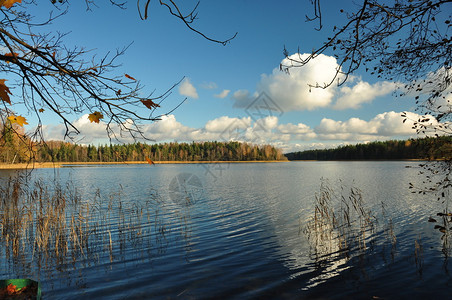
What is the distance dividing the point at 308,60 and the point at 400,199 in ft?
66.2

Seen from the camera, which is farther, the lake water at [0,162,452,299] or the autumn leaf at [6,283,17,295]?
the lake water at [0,162,452,299]

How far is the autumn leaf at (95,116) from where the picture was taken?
3.02 meters

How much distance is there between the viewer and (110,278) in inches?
279

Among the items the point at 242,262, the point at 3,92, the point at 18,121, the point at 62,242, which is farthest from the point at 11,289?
the point at 62,242

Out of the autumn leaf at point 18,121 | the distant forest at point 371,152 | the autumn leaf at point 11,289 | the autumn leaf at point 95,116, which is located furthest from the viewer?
the distant forest at point 371,152

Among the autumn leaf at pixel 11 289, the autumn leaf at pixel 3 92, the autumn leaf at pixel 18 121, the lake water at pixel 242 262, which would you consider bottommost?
the lake water at pixel 242 262

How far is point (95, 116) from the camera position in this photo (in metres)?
3.03

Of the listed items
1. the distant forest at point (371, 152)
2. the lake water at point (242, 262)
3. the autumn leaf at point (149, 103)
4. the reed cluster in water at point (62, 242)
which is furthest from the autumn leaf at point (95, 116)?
the distant forest at point (371, 152)

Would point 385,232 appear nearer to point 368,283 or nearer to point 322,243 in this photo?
point 322,243

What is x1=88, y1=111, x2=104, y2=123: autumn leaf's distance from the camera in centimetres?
302

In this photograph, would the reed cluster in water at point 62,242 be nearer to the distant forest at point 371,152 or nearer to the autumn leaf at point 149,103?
the autumn leaf at point 149,103

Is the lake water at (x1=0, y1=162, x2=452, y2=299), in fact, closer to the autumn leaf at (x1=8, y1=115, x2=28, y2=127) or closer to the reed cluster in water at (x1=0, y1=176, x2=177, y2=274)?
the reed cluster in water at (x1=0, y1=176, x2=177, y2=274)

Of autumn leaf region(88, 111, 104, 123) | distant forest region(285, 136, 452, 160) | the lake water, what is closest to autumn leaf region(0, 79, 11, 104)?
autumn leaf region(88, 111, 104, 123)

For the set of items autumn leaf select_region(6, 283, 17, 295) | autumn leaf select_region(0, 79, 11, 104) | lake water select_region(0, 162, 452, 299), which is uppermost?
autumn leaf select_region(0, 79, 11, 104)
